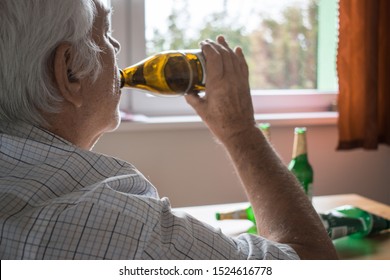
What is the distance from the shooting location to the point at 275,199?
101cm

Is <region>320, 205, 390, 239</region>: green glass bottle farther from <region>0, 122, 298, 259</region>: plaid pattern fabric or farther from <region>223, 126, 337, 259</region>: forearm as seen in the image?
<region>0, 122, 298, 259</region>: plaid pattern fabric

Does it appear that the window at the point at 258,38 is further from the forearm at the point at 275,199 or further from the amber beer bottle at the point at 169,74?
the forearm at the point at 275,199

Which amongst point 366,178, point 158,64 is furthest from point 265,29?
point 158,64

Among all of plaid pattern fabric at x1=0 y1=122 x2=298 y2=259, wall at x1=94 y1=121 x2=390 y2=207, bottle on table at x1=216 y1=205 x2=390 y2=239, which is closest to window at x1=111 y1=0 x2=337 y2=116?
wall at x1=94 y1=121 x2=390 y2=207

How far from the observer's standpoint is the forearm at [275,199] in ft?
3.08

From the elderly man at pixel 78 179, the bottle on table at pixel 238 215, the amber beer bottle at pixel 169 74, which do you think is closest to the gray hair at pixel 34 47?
the elderly man at pixel 78 179

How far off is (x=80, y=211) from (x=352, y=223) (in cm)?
64

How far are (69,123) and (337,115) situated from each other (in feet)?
4.74

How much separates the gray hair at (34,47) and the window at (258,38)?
1193 mm

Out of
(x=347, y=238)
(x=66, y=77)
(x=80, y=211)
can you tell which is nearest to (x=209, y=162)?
(x=347, y=238)

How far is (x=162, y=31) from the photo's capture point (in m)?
2.07

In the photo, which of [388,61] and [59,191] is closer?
[59,191]
